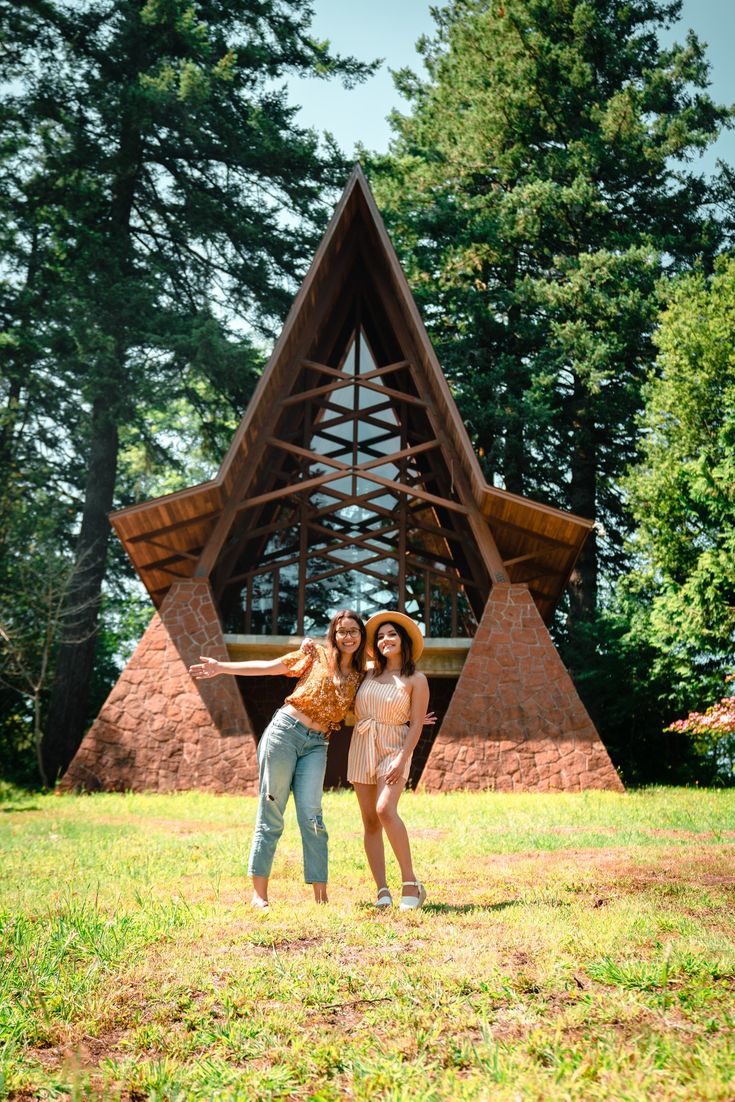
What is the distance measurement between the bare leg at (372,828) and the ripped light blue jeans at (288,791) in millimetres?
219

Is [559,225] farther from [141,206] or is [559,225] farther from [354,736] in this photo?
[354,736]

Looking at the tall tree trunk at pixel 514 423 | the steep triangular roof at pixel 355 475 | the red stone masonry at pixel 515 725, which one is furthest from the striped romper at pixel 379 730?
the tall tree trunk at pixel 514 423

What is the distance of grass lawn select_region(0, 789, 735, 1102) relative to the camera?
2.36m

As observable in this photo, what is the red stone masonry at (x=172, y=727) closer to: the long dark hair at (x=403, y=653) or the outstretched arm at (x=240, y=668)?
the outstretched arm at (x=240, y=668)

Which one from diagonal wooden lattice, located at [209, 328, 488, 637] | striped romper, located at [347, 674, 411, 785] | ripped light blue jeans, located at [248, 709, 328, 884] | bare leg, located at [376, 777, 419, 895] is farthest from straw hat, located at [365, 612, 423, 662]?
diagonal wooden lattice, located at [209, 328, 488, 637]

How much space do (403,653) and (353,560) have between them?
10.3 m

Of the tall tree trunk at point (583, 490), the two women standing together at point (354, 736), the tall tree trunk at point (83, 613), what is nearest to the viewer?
the two women standing together at point (354, 736)

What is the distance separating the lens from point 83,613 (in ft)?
53.7

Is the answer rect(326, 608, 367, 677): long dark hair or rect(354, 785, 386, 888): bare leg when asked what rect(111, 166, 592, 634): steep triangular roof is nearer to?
rect(326, 608, 367, 677): long dark hair

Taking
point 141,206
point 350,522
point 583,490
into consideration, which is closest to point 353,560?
point 350,522

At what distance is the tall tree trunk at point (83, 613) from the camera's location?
618 inches

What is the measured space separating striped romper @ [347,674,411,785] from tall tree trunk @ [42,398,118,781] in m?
11.6

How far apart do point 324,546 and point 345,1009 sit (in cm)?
1263

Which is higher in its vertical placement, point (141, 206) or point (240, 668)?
point (141, 206)
